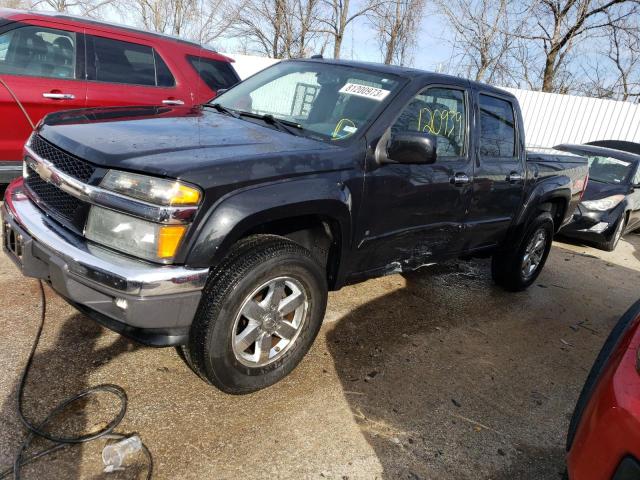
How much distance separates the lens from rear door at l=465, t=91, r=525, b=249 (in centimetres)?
386

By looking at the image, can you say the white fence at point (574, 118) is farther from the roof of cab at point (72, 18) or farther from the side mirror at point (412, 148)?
the side mirror at point (412, 148)

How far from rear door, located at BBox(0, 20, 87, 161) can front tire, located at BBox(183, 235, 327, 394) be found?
3.47 m

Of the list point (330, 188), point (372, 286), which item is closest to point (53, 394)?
point (330, 188)

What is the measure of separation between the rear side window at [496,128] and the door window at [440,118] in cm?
28

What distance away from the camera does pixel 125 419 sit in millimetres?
2402

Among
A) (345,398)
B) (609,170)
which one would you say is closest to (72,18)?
(345,398)

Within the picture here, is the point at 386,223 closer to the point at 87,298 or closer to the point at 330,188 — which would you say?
the point at 330,188

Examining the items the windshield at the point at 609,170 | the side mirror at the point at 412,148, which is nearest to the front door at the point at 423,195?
the side mirror at the point at 412,148

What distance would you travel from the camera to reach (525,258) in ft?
16.0

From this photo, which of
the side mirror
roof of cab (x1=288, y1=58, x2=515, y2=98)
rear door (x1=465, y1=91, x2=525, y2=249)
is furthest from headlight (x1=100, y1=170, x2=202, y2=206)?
rear door (x1=465, y1=91, x2=525, y2=249)

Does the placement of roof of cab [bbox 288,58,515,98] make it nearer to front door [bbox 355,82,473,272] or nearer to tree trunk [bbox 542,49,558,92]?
front door [bbox 355,82,473,272]

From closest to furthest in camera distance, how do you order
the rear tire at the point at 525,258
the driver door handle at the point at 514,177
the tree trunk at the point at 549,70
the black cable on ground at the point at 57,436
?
the black cable on ground at the point at 57,436 → the driver door handle at the point at 514,177 → the rear tire at the point at 525,258 → the tree trunk at the point at 549,70

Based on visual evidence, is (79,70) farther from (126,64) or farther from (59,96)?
(126,64)

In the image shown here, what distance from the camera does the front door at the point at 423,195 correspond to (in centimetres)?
306
